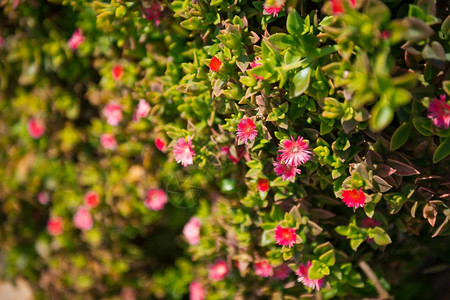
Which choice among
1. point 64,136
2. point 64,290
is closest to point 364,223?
point 64,136

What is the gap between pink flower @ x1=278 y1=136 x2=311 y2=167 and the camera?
136 cm

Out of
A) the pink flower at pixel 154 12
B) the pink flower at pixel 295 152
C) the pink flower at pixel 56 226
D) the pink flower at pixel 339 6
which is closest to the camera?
the pink flower at pixel 339 6

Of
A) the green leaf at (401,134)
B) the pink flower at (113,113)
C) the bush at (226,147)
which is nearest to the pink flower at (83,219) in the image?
the bush at (226,147)

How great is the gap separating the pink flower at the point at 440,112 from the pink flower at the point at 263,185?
63 centimetres

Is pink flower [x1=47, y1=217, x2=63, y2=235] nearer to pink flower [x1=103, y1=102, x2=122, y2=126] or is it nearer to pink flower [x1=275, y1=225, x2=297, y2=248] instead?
pink flower [x1=103, y1=102, x2=122, y2=126]

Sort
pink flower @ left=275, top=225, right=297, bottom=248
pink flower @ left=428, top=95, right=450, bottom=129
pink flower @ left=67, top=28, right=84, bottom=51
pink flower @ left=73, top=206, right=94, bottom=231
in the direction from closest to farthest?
pink flower @ left=428, top=95, right=450, bottom=129, pink flower @ left=275, top=225, right=297, bottom=248, pink flower @ left=67, top=28, right=84, bottom=51, pink flower @ left=73, top=206, right=94, bottom=231

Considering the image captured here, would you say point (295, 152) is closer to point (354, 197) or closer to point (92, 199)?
point (354, 197)

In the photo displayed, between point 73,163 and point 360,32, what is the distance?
198cm

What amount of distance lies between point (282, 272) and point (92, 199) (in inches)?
46.1

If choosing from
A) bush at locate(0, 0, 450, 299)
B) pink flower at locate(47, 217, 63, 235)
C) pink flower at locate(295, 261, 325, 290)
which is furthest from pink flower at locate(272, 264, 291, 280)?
pink flower at locate(47, 217, 63, 235)

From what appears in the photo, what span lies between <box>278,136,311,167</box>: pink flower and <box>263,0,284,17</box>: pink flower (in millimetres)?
402

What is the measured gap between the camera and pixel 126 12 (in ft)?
5.66

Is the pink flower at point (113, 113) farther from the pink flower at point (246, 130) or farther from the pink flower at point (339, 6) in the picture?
the pink flower at point (339, 6)

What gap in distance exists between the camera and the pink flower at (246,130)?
55.2 inches
